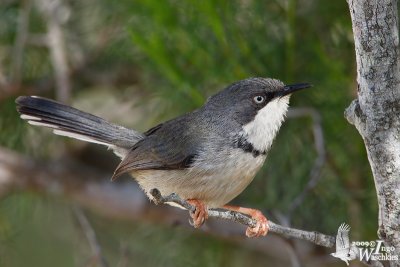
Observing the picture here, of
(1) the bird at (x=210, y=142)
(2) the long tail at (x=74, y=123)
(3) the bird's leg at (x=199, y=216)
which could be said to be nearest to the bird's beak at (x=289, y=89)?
(1) the bird at (x=210, y=142)

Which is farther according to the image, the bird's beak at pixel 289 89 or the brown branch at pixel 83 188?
the brown branch at pixel 83 188

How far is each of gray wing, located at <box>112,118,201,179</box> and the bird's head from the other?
20 centimetres

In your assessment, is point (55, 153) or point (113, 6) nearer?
point (113, 6)

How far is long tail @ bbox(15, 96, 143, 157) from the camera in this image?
12.2ft

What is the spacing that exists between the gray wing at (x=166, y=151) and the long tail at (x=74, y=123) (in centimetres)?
22

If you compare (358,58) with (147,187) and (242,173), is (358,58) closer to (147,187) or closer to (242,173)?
(242,173)

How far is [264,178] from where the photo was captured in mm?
4434

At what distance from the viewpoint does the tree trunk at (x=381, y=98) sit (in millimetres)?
2176

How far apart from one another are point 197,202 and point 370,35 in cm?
141

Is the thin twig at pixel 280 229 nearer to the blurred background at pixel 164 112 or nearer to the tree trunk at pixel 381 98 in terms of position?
the tree trunk at pixel 381 98

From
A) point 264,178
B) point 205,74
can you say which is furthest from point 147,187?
point 264,178

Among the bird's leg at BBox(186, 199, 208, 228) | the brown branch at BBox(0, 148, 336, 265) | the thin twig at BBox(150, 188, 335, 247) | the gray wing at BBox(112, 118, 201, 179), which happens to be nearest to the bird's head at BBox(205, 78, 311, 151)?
the gray wing at BBox(112, 118, 201, 179)

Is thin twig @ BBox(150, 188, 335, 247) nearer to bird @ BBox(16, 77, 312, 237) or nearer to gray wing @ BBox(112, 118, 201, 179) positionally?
Result: bird @ BBox(16, 77, 312, 237)

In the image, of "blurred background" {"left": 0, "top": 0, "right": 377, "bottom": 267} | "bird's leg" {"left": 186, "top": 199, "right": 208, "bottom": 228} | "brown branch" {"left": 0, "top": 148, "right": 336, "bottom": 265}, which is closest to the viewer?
"bird's leg" {"left": 186, "top": 199, "right": 208, "bottom": 228}
